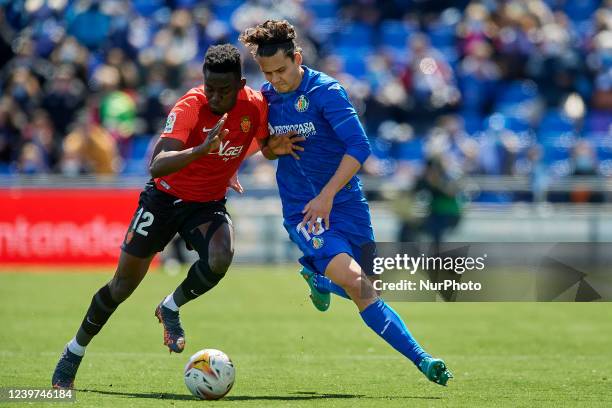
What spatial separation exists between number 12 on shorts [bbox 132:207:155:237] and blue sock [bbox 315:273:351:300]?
140 centimetres

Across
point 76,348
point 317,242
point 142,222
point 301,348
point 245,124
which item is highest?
point 245,124

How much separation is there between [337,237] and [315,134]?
80cm

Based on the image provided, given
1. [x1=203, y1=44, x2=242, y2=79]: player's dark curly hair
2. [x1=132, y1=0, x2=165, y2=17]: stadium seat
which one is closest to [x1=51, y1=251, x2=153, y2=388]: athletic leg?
[x1=203, y1=44, x2=242, y2=79]: player's dark curly hair

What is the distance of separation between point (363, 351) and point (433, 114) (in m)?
11.0

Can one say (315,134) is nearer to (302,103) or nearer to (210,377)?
(302,103)

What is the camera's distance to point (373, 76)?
72.6 feet

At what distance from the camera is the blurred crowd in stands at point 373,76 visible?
20.4m

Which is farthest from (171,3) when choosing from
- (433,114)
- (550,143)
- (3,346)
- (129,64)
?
(3,346)

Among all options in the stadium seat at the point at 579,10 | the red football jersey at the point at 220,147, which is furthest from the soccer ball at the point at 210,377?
the stadium seat at the point at 579,10

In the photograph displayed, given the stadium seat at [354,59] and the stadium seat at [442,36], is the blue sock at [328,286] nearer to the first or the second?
the stadium seat at [354,59]

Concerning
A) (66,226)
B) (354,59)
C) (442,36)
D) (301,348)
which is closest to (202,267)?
(301,348)

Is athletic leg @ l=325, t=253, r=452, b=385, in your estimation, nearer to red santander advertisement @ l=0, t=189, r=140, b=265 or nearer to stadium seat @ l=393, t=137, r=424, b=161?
red santander advertisement @ l=0, t=189, r=140, b=265

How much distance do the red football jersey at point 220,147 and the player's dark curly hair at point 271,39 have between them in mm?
416

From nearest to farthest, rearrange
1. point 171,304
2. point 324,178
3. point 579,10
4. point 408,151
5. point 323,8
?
1. point 324,178
2. point 171,304
3. point 408,151
4. point 323,8
5. point 579,10
